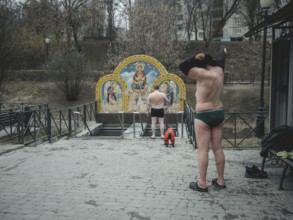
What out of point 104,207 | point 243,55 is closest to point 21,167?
point 104,207

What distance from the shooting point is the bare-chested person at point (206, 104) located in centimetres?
521

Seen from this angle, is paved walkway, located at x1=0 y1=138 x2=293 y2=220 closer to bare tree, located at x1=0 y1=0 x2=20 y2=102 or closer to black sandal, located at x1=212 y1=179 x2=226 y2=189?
black sandal, located at x1=212 y1=179 x2=226 y2=189

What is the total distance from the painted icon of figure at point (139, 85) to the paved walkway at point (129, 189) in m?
9.15

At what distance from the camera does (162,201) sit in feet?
16.2

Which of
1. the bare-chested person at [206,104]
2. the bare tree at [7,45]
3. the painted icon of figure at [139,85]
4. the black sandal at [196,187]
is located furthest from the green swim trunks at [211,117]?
the bare tree at [7,45]

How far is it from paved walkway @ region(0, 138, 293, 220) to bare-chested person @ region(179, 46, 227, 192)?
507 millimetres

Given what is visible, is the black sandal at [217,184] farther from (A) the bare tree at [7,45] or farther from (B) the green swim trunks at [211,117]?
(A) the bare tree at [7,45]

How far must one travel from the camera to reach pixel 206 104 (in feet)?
17.2

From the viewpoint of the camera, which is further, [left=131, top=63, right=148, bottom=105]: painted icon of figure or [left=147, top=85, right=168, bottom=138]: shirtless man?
[left=131, top=63, right=148, bottom=105]: painted icon of figure

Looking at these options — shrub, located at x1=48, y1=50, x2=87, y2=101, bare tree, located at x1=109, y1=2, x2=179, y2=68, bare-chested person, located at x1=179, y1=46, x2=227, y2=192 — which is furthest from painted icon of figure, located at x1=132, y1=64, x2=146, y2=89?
bare-chested person, located at x1=179, y1=46, x2=227, y2=192

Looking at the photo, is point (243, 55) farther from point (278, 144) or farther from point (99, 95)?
point (278, 144)

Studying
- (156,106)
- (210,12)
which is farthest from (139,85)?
(210,12)

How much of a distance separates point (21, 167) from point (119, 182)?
242cm

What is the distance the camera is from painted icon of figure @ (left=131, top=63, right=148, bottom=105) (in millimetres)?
17359
